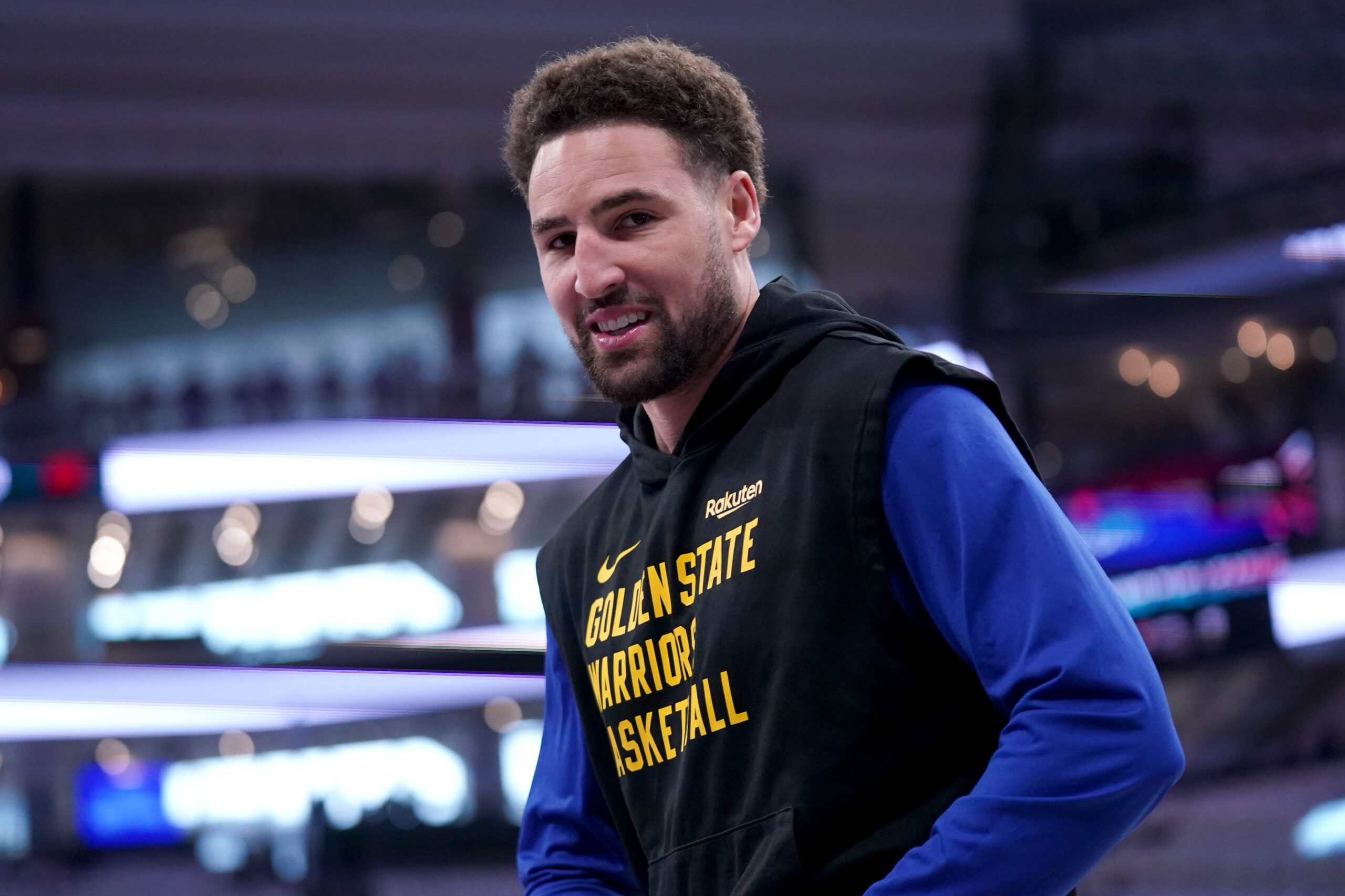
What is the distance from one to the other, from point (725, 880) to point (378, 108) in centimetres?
344

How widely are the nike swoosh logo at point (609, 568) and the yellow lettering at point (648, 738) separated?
134 mm

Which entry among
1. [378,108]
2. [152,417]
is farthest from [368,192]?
[152,417]

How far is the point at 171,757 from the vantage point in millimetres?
3969

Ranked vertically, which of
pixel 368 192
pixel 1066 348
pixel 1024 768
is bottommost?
pixel 1024 768

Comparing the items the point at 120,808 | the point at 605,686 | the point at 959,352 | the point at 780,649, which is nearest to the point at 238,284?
the point at 120,808

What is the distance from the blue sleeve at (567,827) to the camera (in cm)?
117

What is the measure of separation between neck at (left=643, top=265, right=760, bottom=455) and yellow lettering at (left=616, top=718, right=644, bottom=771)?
235mm

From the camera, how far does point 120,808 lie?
391 centimetres

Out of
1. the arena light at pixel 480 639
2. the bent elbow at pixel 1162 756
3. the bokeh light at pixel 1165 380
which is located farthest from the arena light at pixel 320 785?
the bent elbow at pixel 1162 756

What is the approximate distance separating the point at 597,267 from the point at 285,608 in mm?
3339

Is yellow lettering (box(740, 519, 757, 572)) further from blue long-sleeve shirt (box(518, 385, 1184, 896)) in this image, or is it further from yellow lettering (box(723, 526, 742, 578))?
blue long-sleeve shirt (box(518, 385, 1184, 896))

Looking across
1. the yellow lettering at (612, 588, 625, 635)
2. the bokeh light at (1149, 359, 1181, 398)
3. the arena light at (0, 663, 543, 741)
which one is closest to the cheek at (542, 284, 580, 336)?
the yellow lettering at (612, 588, 625, 635)

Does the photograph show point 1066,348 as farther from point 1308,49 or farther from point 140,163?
point 140,163

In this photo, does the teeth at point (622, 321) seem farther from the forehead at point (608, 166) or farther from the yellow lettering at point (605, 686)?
the yellow lettering at point (605, 686)
